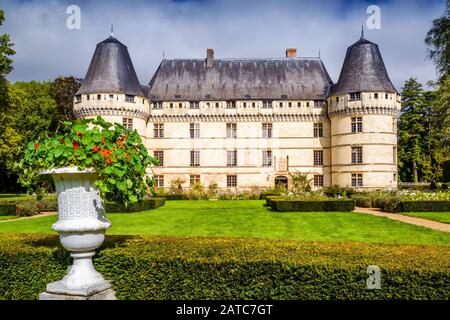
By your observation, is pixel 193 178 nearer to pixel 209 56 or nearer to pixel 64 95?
pixel 209 56

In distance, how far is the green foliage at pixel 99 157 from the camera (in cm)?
507

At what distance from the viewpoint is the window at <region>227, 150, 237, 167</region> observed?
116 ft

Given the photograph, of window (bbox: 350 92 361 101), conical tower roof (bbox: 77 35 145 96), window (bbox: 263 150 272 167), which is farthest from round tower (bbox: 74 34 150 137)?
window (bbox: 350 92 361 101)

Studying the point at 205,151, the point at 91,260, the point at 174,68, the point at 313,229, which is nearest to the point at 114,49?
the point at 174,68

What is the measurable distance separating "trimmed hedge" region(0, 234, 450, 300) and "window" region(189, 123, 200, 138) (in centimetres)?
2936

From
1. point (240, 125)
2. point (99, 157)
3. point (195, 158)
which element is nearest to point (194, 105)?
point (240, 125)

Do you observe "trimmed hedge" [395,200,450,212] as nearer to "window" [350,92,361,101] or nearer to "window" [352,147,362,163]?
"window" [352,147,362,163]

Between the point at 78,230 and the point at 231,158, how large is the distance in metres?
30.6

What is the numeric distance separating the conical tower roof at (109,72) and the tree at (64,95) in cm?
1024

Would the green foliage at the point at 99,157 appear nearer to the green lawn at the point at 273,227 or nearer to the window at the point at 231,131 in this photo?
the green lawn at the point at 273,227

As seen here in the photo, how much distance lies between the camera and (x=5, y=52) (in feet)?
93.7

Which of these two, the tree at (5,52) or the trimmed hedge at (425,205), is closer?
the trimmed hedge at (425,205)

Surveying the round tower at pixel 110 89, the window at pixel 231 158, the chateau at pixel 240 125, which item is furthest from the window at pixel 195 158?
the round tower at pixel 110 89

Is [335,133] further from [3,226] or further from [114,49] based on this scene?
[3,226]
